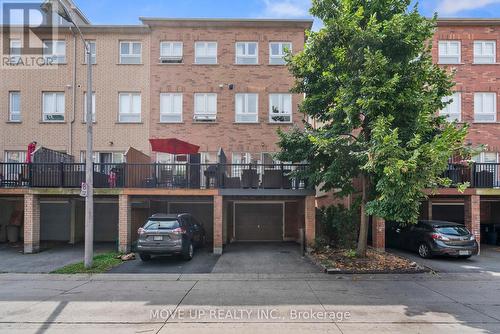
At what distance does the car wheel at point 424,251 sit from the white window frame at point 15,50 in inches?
869

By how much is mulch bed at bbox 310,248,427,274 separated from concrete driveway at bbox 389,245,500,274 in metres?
1.01

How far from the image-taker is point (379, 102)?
10.5 m

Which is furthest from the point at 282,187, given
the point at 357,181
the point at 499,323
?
the point at 499,323

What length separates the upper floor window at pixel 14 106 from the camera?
20344mm

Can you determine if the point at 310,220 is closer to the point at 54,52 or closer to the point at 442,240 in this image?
the point at 442,240

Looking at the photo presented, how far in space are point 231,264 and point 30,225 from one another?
8.80m

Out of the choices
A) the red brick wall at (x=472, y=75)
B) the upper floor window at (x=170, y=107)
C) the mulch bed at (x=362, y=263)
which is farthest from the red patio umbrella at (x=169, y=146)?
the red brick wall at (x=472, y=75)

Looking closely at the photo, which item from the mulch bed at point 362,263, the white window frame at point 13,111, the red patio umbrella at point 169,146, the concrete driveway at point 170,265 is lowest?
the concrete driveway at point 170,265

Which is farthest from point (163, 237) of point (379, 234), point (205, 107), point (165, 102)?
point (165, 102)

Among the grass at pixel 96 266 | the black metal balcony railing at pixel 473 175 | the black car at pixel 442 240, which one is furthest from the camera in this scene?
the black metal balcony railing at pixel 473 175

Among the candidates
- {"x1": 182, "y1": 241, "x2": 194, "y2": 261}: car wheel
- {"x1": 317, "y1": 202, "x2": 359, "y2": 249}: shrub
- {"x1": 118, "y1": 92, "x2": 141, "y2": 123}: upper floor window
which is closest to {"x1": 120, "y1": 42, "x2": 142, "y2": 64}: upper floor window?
{"x1": 118, "y1": 92, "x2": 141, "y2": 123}: upper floor window

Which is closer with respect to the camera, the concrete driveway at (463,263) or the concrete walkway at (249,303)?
the concrete walkway at (249,303)

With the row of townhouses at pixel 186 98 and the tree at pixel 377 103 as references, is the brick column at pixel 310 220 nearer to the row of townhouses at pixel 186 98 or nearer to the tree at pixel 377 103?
the tree at pixel 377 103

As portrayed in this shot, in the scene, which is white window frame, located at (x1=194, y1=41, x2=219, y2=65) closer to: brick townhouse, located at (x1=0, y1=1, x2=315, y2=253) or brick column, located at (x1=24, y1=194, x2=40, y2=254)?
brick townhouse, located at (x1=0, y1=1, x2=315, y2=253)
